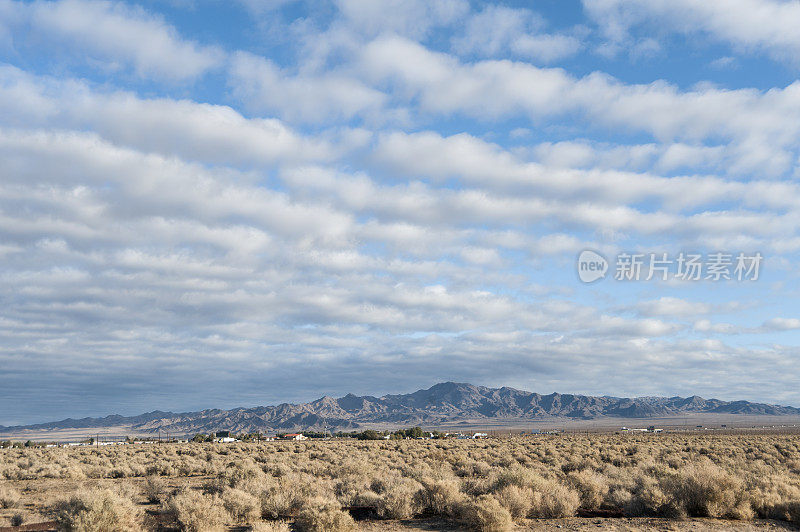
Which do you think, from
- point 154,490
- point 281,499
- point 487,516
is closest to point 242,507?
point 281,499

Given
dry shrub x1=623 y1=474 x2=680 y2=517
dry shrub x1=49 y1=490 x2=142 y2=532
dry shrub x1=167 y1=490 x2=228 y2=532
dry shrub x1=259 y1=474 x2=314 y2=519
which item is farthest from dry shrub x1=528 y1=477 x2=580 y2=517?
dry shrub x1=49 y1=490 x2=142 y2=532

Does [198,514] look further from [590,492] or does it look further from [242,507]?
[590,492]

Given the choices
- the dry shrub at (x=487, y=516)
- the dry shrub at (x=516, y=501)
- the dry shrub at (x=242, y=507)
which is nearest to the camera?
the dry shrub at (x=487, y=516)

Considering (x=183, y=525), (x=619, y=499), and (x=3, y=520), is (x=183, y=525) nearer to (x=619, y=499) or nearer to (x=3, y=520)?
(x=3, y=520)

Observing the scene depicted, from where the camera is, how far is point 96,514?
602 inches

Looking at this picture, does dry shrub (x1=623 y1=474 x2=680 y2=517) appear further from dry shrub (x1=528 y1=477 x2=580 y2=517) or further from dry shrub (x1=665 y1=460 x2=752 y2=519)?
dry shrub (x1=528 y1=477 x2=580 y2=517)

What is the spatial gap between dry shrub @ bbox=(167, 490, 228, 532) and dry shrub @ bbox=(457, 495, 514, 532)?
7.35 metres

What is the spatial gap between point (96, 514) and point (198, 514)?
2731 mm

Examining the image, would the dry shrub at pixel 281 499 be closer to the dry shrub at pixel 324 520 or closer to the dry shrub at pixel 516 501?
the dry shrub at pixel 324 520

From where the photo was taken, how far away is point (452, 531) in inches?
677

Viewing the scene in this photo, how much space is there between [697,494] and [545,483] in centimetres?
493

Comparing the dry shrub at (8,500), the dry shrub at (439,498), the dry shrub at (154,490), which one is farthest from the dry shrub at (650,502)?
the dry shrub at (8,500)

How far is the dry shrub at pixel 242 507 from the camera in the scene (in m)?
18.3

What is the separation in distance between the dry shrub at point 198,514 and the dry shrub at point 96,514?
1.18 meters
